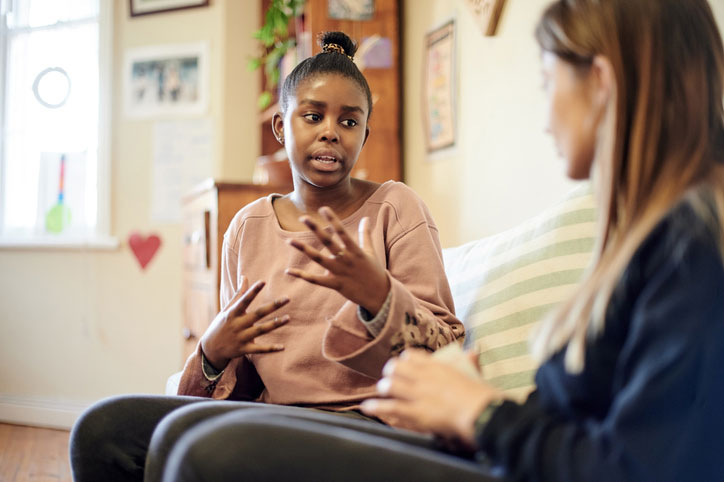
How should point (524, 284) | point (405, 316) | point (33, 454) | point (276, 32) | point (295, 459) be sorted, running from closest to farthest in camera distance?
point (295, 459), point (405, 316), point (524, 284), point (33, 454), point (276, 32)

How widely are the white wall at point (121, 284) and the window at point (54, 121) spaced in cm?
7

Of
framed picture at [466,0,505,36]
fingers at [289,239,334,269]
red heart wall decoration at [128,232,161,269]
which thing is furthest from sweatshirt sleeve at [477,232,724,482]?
red heart wall decoration at [128,232,161,269]

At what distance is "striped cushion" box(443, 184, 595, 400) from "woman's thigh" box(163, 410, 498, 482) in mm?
378

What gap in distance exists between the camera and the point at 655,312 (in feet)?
1.72

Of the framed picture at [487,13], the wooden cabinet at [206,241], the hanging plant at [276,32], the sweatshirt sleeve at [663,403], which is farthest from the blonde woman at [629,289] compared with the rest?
the hanging plant at [276,32]

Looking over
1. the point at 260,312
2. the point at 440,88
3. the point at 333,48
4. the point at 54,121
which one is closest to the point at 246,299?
the point at 260,312

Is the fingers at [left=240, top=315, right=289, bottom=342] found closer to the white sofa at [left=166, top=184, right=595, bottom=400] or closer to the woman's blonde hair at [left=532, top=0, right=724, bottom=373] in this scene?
the white sofa at [left=166, top=184, right=595, bottom=400]

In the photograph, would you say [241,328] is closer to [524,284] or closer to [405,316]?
[405,316]

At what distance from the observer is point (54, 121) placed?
3.33m

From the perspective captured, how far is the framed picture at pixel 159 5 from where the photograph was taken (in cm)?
308

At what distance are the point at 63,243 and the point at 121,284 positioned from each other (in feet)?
1.11

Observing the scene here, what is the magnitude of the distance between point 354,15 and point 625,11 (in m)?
1.80

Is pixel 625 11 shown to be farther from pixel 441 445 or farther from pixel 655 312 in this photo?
pixel 441 445

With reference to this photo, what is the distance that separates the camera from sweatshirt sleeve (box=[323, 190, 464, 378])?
933 mm
